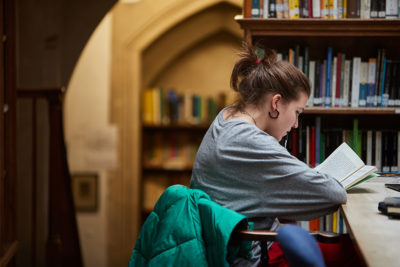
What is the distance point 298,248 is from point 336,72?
182cm

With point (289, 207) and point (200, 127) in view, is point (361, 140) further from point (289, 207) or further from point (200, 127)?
point (200, 127)

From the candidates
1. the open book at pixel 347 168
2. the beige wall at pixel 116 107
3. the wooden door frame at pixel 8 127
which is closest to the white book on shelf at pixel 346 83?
the open book at pixel 347 168

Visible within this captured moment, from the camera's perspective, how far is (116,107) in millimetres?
5121

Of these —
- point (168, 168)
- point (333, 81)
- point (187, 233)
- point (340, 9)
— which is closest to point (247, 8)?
point (340, 9)

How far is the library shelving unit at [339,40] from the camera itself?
2.52 meters

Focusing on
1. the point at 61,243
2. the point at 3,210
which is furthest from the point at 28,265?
the point at 3,210

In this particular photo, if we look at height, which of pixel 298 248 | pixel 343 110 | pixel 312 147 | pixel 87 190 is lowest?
pixel 87 190

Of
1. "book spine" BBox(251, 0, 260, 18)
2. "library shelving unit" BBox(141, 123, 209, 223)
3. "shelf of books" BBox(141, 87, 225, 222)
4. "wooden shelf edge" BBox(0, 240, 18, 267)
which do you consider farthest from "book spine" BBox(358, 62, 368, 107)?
"library shelving unit" BBox(141, 123, 209, 223)

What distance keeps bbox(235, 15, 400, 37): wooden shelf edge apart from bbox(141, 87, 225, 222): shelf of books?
2708mm

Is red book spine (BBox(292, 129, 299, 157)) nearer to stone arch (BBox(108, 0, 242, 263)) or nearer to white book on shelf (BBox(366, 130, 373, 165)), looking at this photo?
white book on shelf (BBox(366, 130, 373, 165))

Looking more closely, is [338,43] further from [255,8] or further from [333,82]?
[255,8]

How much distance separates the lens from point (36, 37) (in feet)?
13.2

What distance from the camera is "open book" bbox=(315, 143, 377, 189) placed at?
1.88 meters

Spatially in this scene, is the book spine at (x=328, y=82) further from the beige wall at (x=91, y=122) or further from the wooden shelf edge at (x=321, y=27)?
the beige wall at (x=91, y=122)
